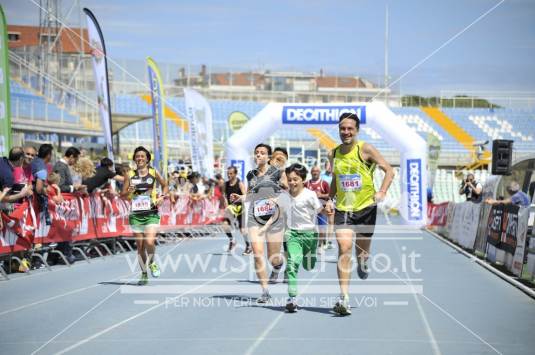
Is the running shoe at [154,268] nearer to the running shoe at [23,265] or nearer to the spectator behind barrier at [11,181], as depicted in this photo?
the spectator behind barrier at [11,181]

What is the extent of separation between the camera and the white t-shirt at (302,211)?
366 inches

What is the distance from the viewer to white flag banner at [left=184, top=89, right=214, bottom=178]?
94.1 feet

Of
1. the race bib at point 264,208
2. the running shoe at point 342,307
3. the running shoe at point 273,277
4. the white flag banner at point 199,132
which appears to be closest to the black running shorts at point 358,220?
the running shoe at point 342,307

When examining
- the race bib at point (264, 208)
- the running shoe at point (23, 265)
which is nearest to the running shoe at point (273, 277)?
the race bib at point (264, 208)

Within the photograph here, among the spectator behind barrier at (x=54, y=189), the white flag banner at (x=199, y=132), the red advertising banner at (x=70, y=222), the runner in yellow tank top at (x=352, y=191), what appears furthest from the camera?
the white flag banner at (x=199, y=132)

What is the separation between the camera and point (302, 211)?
941 centimetres

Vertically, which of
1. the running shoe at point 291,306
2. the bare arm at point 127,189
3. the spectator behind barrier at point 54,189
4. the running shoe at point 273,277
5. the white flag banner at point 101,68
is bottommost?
the running shoe at point 273,277

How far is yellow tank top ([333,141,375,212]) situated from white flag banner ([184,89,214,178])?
20193 millimetres

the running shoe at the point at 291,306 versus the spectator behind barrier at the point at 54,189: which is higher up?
the spectator behind barrier at the point at 54,189

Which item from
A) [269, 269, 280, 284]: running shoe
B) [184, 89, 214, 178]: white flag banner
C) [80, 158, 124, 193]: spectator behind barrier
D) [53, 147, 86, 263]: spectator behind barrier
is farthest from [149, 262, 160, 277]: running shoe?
[184, 89, 214, 178]: white flag banner

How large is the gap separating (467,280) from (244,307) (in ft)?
16.1

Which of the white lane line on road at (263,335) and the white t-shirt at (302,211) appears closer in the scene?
the white lane line on road at (263,335)

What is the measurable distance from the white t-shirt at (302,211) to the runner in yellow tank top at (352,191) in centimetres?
61

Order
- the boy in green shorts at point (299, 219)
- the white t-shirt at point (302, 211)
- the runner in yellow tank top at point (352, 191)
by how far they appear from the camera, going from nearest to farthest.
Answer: the runner in yellow tank top at point (352, 191) → the boy in green shorts at point (299, 219) → the white t-shirt at point (302, 211)
